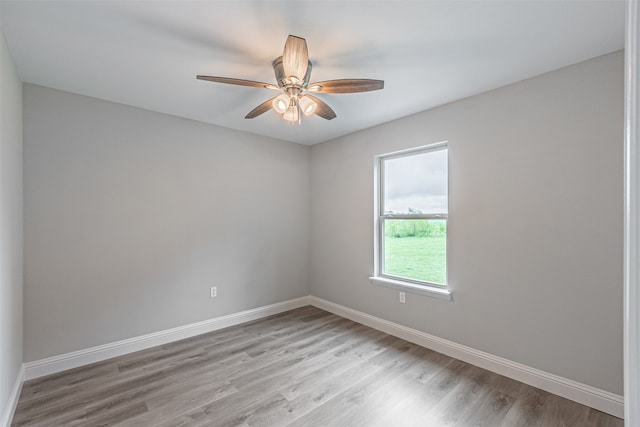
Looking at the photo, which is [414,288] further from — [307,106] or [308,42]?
[308,42]

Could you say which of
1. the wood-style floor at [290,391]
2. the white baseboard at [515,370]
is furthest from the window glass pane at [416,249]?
the wood-style floor at [290,391]

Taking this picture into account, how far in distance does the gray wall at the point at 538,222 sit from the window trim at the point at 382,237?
0.10 meters

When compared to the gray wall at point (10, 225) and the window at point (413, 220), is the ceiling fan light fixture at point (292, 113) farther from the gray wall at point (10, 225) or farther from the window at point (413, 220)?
the gray wall at point (10, 225)

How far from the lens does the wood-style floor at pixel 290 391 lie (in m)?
2.00

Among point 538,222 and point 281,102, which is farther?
point 538,222

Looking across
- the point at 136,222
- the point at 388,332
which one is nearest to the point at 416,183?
the point at 388,332

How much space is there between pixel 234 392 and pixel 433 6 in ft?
9.78

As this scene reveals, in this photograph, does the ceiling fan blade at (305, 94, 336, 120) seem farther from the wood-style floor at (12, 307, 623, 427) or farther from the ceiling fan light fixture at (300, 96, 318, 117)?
the wood-style floor at (12, 307, 623, 427)

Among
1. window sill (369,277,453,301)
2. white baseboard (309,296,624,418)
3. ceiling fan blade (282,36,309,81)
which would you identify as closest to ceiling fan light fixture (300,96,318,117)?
ceiling fan blade (282,36,309,81)

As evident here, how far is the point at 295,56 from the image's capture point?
1.70 meters

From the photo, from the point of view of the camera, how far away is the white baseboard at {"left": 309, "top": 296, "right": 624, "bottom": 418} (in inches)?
80.4

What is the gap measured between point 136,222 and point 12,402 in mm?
1589

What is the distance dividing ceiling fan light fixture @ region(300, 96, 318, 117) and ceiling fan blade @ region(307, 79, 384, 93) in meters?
0.24

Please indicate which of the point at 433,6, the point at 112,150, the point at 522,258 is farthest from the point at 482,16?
the point at 112,150
